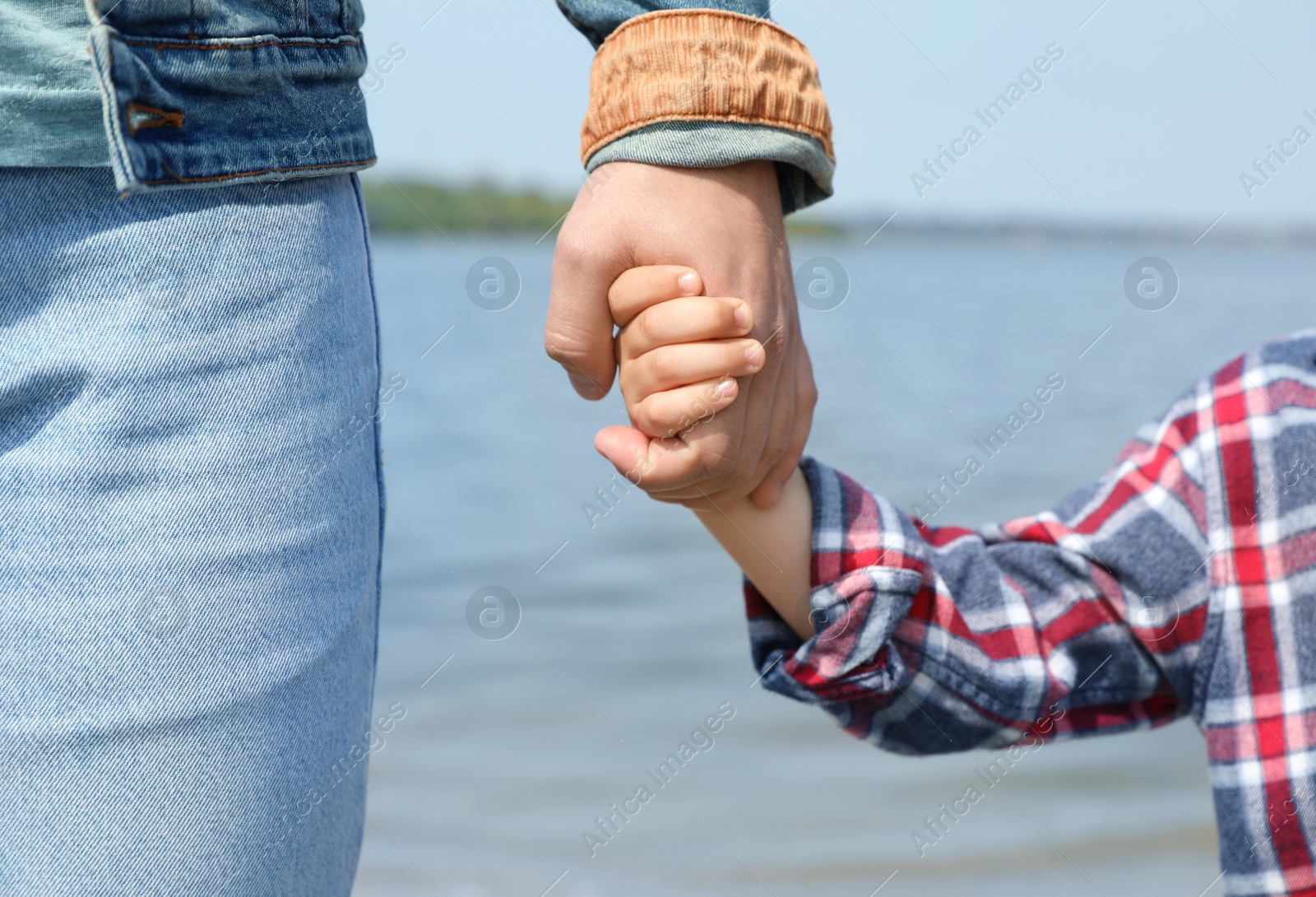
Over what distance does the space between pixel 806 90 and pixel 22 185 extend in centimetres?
67

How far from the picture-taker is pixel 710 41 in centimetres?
100

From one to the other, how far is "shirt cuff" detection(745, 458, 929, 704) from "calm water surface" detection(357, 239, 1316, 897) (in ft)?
1.31

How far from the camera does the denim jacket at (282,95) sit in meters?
0.74

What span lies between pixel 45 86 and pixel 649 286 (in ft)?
1.62

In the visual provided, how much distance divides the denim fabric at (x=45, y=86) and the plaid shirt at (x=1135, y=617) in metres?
0.82

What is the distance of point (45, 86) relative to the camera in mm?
735

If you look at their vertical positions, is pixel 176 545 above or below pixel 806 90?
below

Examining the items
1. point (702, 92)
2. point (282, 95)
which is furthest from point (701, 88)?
point (282, 95)

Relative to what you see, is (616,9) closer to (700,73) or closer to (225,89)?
(700,73)

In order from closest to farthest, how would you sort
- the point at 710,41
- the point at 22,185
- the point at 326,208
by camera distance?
the point at 22,185 → the point at 326,208 → the point at 710,41

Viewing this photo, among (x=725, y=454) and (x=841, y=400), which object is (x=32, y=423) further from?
(x=841, y=400)

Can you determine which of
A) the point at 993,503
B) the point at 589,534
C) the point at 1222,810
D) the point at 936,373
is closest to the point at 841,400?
the point at 936,373

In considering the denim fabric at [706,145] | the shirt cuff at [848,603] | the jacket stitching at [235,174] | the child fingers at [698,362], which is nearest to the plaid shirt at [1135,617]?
the shirt cuff at [848,603]

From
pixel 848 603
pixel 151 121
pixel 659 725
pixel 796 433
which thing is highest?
pixel 151 121
